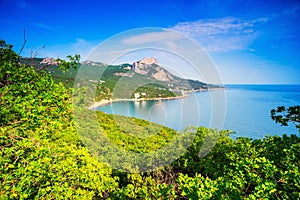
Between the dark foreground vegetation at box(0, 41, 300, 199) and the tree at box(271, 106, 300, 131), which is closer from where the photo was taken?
the dark foreground vegetation at box(0, 41, 300, 199)

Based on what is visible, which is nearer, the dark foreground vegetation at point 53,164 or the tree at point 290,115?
the dark foreground vegetation at point 53,164

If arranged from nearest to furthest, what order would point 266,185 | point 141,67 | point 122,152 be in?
1. point 266,185
2. point 122,152
3. point 141,67

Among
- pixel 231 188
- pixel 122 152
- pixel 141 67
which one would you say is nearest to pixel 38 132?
pixel 231 188

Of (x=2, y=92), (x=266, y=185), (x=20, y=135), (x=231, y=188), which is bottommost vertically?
(x=231, y=188)

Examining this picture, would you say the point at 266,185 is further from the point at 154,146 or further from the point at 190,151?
the point at 154,146

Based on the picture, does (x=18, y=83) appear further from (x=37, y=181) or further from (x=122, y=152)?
(x=122, y=152)

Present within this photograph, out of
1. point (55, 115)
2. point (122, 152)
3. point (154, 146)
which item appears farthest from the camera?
point (154, 146)

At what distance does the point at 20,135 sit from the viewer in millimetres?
4781

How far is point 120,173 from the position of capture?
32.2 feet

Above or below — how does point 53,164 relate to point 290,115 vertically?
below

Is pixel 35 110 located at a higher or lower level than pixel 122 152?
higher

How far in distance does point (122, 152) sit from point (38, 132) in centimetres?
774

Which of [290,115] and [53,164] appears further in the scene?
[290,115]

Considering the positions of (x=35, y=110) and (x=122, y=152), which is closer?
(x=35, y=110)
